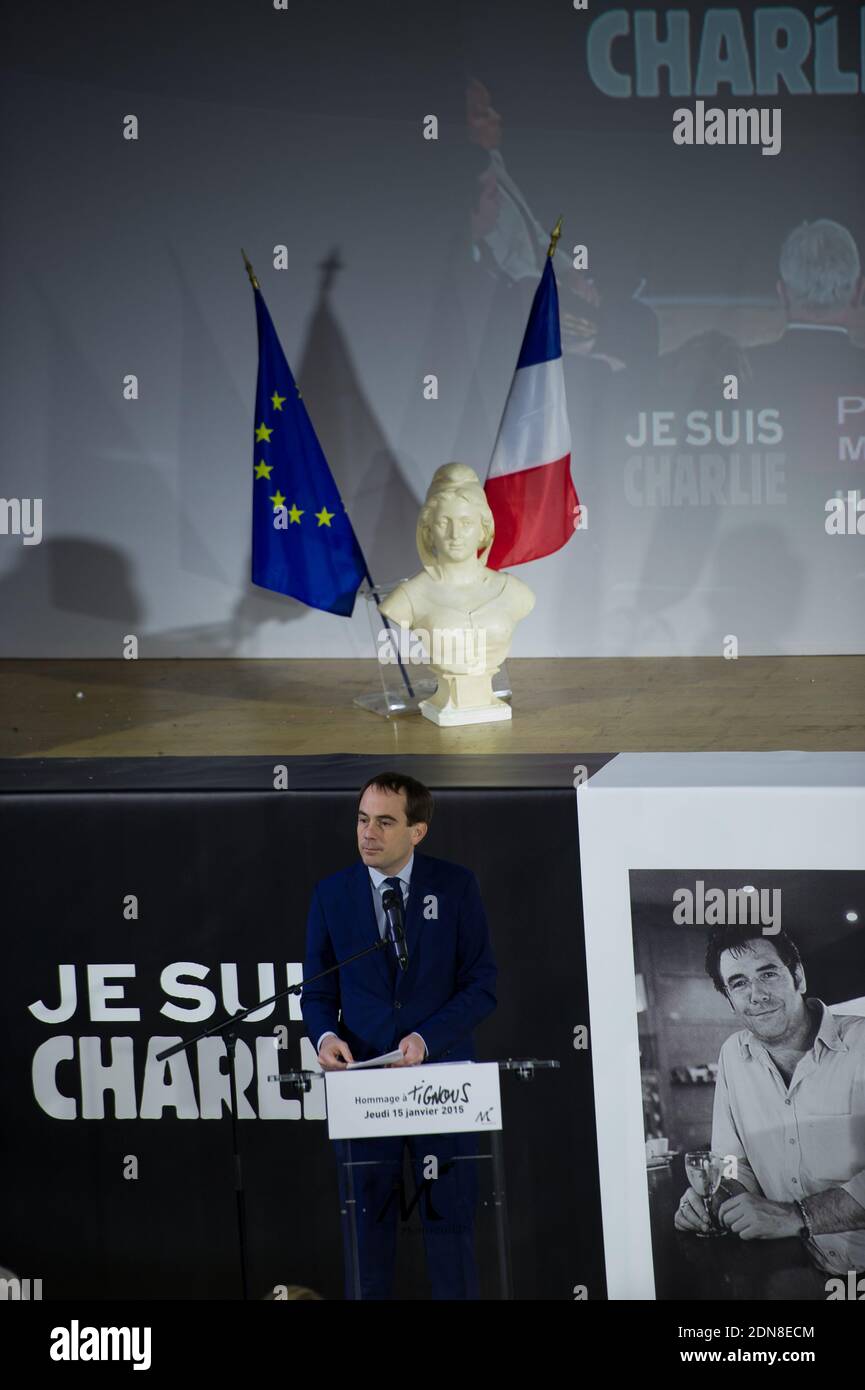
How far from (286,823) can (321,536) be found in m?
1.60

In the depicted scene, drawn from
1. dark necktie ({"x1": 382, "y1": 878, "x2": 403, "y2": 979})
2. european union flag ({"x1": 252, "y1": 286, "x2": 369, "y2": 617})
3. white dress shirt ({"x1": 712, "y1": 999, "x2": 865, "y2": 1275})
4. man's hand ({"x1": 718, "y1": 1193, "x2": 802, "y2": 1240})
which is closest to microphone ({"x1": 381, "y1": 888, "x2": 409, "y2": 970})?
dark necktie ({"x1": 382, "y1": 878, "x2": 403, "y2": 979})

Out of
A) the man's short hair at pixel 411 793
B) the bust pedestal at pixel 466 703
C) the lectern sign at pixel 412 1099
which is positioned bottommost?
the lectern sign at pixel 412 1099

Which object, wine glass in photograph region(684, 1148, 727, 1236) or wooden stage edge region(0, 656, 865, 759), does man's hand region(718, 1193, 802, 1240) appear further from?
wooden stage edge region(0, 656, 865, 759)

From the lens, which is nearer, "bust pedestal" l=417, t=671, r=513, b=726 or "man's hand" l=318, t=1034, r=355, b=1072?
"man's hand" l=318, t=1034, r=355, b=1072

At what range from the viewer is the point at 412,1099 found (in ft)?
9.98

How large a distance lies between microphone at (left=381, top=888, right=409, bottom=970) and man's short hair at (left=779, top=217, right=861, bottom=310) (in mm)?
2619

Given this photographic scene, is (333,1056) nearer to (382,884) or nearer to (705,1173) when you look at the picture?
(382,884)

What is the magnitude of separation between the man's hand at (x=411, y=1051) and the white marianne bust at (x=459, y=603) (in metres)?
1.12

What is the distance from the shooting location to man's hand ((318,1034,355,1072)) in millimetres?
3064

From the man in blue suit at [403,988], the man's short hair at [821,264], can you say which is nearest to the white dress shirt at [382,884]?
the man in blue suit at [403,988]

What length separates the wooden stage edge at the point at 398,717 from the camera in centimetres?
370

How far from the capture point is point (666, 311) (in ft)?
16.3

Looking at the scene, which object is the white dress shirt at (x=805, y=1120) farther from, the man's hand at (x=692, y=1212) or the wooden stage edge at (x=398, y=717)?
the wooden stage edge at (x=398, y=717)
